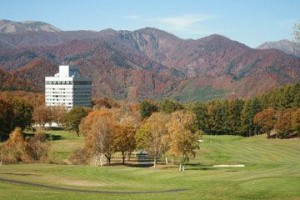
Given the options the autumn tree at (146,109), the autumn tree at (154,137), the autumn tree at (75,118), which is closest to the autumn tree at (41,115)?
the autumn tree at (75,118)

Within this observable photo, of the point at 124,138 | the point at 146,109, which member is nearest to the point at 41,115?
the point at 146,109

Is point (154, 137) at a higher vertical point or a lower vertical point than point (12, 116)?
lower

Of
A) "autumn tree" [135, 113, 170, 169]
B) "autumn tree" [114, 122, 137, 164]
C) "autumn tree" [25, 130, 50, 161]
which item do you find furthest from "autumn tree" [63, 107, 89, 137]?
"autumn tree" [25, 130, 50, 161]

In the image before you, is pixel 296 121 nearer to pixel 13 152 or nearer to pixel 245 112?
pixel 245 112

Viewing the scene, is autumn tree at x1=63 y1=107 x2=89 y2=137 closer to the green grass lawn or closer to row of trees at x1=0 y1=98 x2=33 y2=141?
row of trees at x1=0 y1=98 x2=33 y2=141

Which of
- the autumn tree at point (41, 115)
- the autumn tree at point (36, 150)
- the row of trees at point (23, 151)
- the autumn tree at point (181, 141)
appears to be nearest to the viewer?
the autumn tree at point (181, 141)

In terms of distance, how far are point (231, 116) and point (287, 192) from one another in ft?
401

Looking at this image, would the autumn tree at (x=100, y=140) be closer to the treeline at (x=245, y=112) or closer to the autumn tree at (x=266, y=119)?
the autumn tree at (x=266, y=119)

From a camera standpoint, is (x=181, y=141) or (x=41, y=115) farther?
(x=41, y=115)

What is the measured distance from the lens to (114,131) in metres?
86.7

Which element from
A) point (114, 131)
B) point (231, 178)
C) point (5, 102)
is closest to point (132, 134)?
point (114, 131)

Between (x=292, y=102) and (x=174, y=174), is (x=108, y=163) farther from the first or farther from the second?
(x=292, y=102)

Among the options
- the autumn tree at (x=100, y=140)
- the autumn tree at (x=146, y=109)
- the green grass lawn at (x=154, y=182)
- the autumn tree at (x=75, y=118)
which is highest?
the autumn tree at (x=146, y=109)

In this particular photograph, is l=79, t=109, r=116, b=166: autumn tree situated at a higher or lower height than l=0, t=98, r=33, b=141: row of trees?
lower
